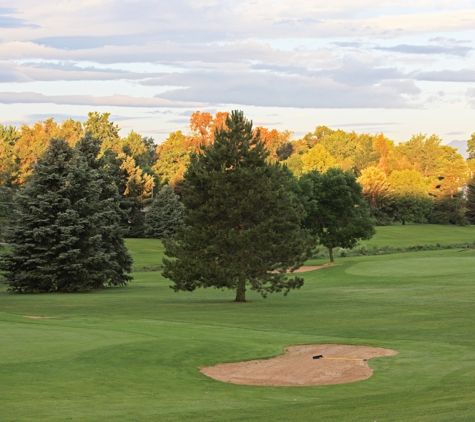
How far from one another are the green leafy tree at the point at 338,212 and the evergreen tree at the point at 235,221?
864 inches

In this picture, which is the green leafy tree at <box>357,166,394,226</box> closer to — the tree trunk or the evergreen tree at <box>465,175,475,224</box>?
the evergreen tree at <box>465,175,475,224</box>

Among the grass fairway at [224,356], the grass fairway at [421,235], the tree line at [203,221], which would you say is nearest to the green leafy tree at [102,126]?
the grass fairway at [421,235]

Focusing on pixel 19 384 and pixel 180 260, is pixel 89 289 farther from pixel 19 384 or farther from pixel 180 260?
pixel 19 384

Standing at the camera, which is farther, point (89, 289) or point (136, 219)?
point (136, 219)

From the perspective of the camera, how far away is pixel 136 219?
9194 cm

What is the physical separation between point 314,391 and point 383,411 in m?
3.00

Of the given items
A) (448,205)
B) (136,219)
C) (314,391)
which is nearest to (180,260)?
(314,391)

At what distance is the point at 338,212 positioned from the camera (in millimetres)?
53938

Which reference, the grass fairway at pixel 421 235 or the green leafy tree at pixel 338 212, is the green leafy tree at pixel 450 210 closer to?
the grass fairway at pixel 421 235

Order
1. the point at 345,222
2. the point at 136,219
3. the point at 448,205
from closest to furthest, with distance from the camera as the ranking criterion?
the point at 345,222, the point at 136,219, the point at 448,205

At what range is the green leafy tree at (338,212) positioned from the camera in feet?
173

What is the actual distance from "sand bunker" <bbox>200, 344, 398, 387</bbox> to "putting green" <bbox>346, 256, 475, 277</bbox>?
24451 mm

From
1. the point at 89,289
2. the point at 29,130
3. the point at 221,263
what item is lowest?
the point at 89,289

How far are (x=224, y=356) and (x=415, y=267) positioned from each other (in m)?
30.1
